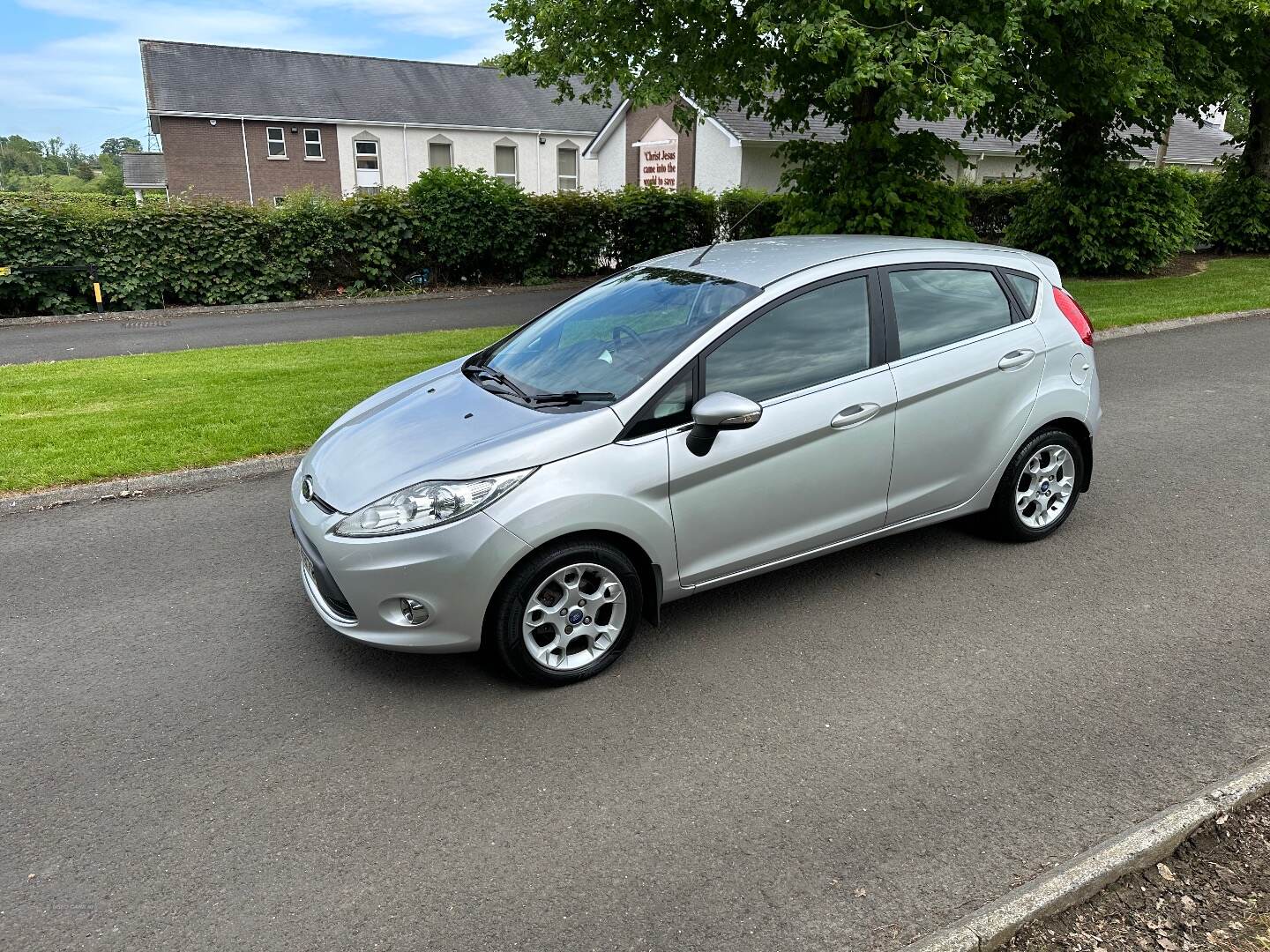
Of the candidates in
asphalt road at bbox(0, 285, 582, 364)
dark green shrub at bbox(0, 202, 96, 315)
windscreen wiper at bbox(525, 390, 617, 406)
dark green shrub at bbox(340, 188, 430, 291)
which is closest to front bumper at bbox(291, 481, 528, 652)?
windscreen wiper at bbox(525, 390, 617, 406)

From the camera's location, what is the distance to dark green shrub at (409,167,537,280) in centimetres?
1902

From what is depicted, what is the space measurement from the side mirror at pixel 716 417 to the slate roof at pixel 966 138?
19.8m

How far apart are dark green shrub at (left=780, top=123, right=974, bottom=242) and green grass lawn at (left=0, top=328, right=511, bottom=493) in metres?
5.71

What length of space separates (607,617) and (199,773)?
167cm

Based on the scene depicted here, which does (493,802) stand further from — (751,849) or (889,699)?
(889,699)

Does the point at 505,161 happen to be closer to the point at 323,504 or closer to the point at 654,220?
the point at 654,220

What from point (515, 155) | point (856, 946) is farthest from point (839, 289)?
point (515, 155)

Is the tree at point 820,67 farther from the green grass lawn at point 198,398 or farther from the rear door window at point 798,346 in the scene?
the rear door window at point 798,346

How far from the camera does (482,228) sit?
759 inches

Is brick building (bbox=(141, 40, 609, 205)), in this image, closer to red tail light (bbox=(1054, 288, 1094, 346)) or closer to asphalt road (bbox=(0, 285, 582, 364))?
asphalt road (bbox=(0, 285, 582, 364))

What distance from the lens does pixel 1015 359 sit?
5.09 meters

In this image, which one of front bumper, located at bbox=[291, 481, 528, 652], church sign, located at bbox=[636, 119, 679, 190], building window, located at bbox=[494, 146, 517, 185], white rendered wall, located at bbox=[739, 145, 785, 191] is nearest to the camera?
front bumper, located at bbox=[291, 481, 528, 652]

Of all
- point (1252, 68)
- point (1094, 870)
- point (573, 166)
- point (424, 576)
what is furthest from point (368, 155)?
point (1094, 870)

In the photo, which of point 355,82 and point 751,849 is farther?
point 355,82
